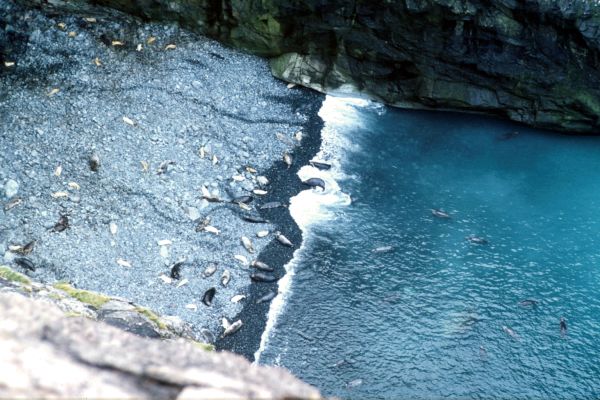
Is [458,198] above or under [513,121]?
under

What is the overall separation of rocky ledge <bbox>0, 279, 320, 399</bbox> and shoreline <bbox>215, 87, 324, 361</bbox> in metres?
10.0

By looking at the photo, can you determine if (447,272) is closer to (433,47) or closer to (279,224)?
(279,224)

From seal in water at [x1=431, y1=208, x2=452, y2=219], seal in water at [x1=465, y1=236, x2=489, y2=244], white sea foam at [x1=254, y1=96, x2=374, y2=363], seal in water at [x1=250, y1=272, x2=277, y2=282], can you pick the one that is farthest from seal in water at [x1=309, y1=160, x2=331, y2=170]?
seal in water at [x1=250, y1=272, x2=277, y2=282]

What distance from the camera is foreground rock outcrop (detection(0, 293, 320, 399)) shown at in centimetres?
496

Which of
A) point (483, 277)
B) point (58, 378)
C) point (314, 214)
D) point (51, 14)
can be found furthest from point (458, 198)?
point (58, 378)

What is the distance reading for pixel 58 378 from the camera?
5.02 metres

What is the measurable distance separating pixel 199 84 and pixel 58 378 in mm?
18630

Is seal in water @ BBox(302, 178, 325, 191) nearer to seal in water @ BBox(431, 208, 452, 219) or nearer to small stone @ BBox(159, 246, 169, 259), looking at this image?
seal in water @ BBox(431, 208, 452, 219)

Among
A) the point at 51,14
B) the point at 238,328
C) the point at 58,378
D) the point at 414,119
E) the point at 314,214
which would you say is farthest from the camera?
the point at 414,119

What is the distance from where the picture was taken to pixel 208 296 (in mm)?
16438

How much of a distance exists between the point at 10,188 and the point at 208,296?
245 inches

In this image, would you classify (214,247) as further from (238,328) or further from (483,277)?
(483,277)

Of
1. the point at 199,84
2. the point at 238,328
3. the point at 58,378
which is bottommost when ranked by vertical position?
the point at 238,328

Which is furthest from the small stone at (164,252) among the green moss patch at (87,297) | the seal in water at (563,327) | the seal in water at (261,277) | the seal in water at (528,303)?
the seal in water at (563,327)
